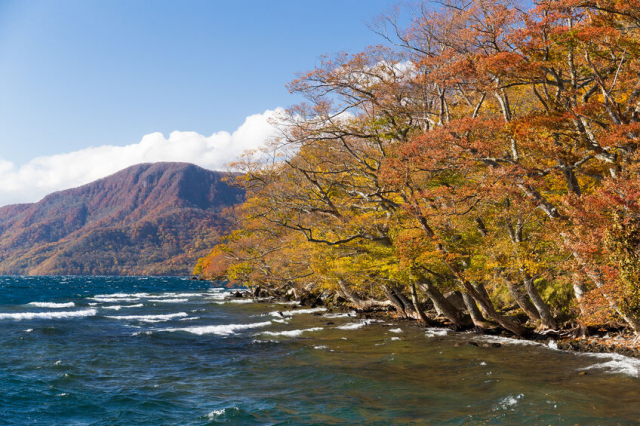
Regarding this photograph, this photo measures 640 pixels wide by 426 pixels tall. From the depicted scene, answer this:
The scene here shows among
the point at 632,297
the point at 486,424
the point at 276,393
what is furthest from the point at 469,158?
the point at 276,393

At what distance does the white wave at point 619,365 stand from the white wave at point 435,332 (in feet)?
24.9

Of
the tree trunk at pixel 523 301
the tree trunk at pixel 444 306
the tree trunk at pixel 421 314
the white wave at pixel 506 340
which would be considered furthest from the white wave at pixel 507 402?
the tree trunk at pixel 421 314

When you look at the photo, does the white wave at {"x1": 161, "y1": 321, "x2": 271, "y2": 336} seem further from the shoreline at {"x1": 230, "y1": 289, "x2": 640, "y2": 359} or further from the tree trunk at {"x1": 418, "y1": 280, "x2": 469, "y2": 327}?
the tree trunk at {"x1": 418, "y1": 280, "x2": 469, "y2": 327}

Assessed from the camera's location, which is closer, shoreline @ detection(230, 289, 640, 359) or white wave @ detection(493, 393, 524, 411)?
white wave @ detection(493, 393, 524, 411)

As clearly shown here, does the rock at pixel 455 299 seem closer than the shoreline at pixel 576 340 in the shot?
No

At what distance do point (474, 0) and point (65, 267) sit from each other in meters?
213

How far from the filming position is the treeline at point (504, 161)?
12336 millimetres

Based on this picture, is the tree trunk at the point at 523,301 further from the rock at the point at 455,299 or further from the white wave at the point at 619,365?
the rock at the point at 455,299

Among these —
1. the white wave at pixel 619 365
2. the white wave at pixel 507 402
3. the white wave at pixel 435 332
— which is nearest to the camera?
the white wave at pixel 507 402

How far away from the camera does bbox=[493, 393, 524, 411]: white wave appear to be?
10188 mm

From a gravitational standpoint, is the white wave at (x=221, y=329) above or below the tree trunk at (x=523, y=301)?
below

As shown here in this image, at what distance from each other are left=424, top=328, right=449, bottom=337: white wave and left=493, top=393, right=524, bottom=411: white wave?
1023cm

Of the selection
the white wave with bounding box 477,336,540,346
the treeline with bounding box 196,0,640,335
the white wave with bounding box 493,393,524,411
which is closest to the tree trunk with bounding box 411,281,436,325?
the treeline with bounding box 196,0,640,335

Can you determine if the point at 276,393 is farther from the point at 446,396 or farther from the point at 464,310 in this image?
the point at 464,310
